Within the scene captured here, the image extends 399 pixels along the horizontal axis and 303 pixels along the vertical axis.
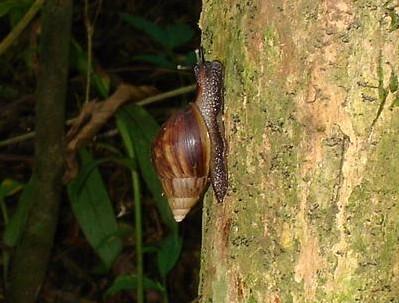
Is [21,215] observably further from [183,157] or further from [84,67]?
[183,157]

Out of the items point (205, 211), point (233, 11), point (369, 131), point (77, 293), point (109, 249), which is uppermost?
point (233, 11)

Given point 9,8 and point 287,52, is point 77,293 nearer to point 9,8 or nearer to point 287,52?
point 9,8

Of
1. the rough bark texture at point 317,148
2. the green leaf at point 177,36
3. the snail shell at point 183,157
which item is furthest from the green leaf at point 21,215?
the rough bark texture at point 317,148

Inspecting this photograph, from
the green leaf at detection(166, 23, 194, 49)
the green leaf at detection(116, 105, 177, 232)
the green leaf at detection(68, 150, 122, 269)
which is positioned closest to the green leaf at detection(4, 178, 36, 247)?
the green leaf at detection(68, 150, 122, 269)

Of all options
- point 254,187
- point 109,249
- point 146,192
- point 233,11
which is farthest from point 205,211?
point 146,192

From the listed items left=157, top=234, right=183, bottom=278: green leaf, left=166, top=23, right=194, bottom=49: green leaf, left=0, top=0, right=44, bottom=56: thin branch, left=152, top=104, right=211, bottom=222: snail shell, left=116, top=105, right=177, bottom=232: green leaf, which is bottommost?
left=157, top=234, right=183, bottom=278: green leaf

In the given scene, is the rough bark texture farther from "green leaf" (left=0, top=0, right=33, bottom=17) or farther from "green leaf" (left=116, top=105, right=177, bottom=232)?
"green leaf" (left=0, top=0, right=33, bottom=17)

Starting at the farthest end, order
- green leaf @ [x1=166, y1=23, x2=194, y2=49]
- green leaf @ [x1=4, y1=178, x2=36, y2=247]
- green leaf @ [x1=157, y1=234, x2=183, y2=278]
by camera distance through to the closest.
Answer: green leaf @ [x1=166, y1=23, x2=194, y2=49], green leaf @ [x1=4, y1=178, x2=36, y2=247], green leaf @ [x1=157, y1=234, x2=183, y2=278]

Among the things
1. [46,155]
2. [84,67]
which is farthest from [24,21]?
[46,155]
